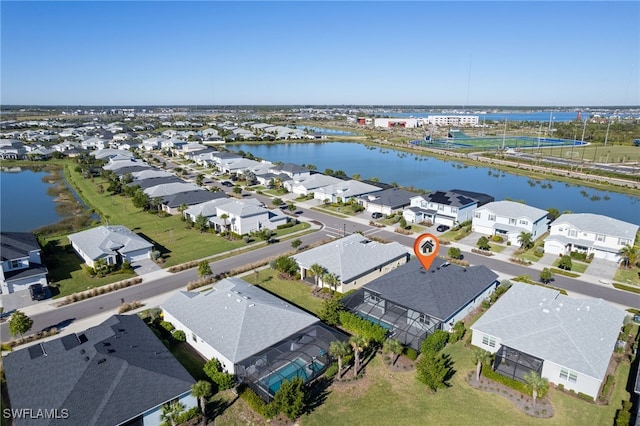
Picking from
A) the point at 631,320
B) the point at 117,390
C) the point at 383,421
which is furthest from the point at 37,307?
the point at 631,320

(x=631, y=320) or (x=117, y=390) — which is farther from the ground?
(x=117, y=390)

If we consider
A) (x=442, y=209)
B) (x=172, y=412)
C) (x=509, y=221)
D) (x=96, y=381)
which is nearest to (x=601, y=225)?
(x=509, y=221)

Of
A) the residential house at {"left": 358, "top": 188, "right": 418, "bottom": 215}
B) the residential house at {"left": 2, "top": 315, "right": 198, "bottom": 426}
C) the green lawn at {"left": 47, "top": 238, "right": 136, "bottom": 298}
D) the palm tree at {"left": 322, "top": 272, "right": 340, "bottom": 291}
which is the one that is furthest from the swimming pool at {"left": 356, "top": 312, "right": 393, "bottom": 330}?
the residential house at {"left": 358, "top": 188, "right": 418, "bottom": 215}

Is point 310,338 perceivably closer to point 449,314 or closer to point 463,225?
point 449,314

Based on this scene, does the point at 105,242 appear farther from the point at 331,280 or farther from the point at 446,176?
the point at 446,176

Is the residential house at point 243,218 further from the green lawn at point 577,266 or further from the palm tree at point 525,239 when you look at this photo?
the green lawn at point 577,266

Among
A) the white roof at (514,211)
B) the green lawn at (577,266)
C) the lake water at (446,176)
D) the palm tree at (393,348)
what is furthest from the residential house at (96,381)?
the lake water at (446,176)

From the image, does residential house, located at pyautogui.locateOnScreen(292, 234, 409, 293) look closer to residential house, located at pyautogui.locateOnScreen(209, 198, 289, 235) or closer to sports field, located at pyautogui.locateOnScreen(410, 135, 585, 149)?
residential house, located at pyautogui.locateOnScreen(209, 198, 289, 235)
